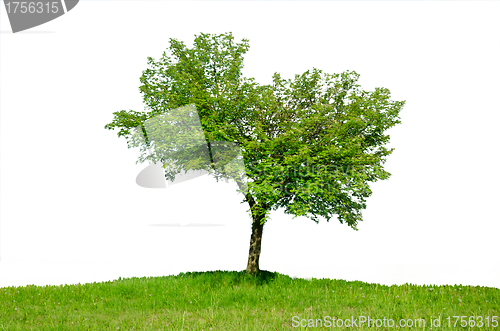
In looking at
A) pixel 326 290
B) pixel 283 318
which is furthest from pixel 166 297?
pixel 326 290

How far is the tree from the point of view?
54.1ft

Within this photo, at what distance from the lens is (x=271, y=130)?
59.6 feet

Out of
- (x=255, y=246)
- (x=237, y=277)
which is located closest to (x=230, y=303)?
(x=237, y=277)

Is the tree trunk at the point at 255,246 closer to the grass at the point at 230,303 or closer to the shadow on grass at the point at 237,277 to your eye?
the shadow on grass at the point at 237,277

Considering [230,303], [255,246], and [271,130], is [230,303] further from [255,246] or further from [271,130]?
[271,130]

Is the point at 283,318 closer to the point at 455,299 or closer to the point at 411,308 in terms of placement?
the point at 411,308

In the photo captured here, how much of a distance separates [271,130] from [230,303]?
8513 millimetres

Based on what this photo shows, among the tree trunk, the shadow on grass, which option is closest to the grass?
the shadow on grass

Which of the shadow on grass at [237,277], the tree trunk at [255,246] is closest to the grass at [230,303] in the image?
the shadow on grass at [237,277]

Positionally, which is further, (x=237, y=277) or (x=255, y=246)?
(x=255, y=246)

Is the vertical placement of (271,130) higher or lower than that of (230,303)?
higher

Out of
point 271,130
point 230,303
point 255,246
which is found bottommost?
point 230,303

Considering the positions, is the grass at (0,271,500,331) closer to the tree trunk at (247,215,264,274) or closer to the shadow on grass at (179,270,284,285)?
the shadow on grass at (179,270,284,285)

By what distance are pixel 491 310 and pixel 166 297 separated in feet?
44.2
